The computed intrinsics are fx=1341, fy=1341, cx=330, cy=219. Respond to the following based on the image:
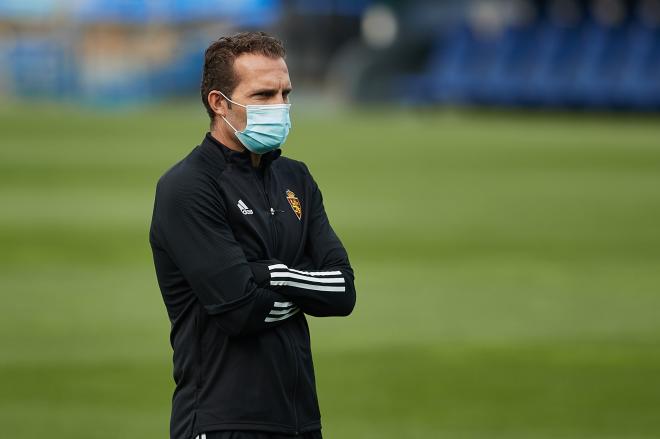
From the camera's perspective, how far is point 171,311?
4613 millimetres

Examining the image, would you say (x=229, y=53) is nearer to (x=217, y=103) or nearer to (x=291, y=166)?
(x=217, y=103)

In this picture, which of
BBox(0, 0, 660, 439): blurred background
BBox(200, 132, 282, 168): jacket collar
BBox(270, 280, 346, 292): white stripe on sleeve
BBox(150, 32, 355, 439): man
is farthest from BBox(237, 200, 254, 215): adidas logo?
BBox(0, 0, 660, 439): blurred background

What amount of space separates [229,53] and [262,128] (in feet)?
0.89

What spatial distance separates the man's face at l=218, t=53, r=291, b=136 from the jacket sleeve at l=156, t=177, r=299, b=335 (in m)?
0.28

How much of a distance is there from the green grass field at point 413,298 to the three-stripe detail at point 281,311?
11.3ft

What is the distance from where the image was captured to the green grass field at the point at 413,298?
8508 mm

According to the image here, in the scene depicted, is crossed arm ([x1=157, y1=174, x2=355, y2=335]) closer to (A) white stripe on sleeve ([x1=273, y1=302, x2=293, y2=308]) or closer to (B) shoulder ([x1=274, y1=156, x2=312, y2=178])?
(A) white stripe on sleeve ([x1=273, y1=302, x2=293, y2=308])

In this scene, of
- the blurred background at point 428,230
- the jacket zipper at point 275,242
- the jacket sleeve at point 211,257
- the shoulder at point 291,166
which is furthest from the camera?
the blurred background at point 428,230

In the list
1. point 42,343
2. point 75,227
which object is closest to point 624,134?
→ point 75,227

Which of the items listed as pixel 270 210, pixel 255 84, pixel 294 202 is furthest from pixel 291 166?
pixel 255 84

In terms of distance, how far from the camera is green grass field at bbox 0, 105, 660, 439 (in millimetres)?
8508

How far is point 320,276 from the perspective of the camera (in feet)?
15.5

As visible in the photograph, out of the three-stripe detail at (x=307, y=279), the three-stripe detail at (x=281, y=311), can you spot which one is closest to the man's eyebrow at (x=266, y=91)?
the three-stripe detail at (x=307, y=279)

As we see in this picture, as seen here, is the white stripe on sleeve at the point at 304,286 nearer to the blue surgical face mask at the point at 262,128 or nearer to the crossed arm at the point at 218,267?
the crossed arm at the point at 218,267
